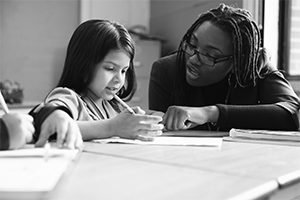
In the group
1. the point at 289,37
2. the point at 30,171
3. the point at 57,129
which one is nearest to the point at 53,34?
the point at 289,37

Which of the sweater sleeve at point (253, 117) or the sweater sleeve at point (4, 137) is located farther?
the sweater sleeve at point (253, 117)

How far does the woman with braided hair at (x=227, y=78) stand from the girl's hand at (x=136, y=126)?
1.06ft

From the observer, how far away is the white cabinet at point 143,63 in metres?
3.20

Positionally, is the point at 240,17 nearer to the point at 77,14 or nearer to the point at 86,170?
the point at 86,170

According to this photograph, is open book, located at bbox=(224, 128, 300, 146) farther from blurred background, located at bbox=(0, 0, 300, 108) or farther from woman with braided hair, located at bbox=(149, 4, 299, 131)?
blurred background, located at bbox=(0, 0, 300, 108)

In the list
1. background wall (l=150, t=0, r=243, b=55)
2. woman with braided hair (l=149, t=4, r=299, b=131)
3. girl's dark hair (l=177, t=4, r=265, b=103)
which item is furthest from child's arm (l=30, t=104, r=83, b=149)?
background wall (l=150, t=0, r=243, b=55)

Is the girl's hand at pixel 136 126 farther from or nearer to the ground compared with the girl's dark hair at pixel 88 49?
nearer to the ground

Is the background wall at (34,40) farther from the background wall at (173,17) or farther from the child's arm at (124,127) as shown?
the child's arm at (124,127)

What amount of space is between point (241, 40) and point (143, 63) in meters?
1.78

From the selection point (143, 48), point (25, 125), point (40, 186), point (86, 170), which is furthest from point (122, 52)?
point (143, 48)

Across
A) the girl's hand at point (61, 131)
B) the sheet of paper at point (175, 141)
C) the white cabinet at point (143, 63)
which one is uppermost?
the girl's hand at point (61, 131)

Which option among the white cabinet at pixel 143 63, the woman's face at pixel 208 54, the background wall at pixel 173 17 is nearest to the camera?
the woman's face at pixel 208 54

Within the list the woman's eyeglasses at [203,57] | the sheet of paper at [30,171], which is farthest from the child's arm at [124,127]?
the woman's eyeglasses at [203,57]

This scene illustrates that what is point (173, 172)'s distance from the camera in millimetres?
634
